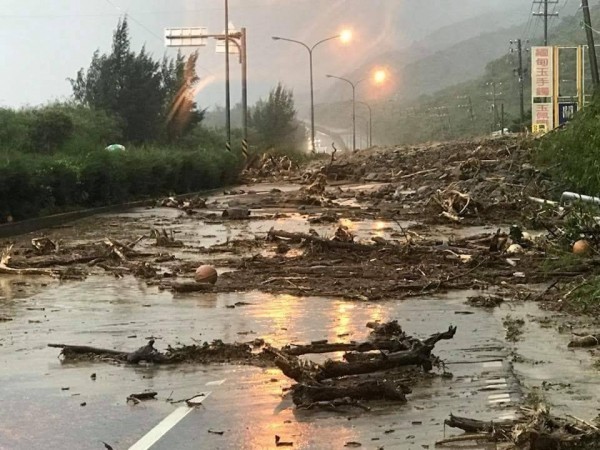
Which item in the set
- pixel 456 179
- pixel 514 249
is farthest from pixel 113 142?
pixel 514 249

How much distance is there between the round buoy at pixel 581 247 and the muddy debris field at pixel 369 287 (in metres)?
0.09

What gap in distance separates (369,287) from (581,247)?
296 cm

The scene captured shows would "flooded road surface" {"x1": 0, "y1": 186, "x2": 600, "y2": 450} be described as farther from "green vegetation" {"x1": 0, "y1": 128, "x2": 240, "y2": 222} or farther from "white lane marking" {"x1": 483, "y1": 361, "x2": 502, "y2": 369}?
"green vegetation" {"x1": 0, "y1": 128, "x2": 240, "y2": 222}

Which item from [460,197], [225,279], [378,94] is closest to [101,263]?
[225,279]

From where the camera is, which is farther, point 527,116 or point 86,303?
point 527,116

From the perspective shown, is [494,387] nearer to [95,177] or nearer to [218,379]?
[218,379]

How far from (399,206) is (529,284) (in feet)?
50.2

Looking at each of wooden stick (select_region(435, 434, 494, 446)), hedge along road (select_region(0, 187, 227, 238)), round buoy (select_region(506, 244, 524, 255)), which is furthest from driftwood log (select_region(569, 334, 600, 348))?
hedge along road (select_region(0, 187, 227, 238))

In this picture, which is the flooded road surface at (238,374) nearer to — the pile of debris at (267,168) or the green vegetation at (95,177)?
the green vegetation at (95,177)

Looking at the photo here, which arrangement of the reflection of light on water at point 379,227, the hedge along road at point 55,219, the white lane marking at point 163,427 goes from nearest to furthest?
1. the white lane marking at point 163,427
2. the reflection of light on water at point 379,227
3. the hedge along road at point 55,219

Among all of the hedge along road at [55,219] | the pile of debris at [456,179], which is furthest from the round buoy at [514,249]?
the hedge along road at [55,219]

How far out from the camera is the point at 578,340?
7.82 m

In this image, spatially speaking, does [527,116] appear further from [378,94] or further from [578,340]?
[578,340]

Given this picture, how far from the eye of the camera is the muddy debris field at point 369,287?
592 centimetres
